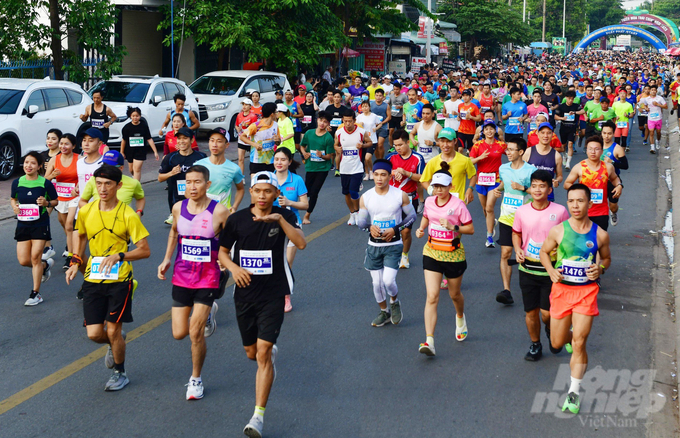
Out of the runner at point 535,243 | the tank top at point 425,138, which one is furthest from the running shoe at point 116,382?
the tank top at point 425,138

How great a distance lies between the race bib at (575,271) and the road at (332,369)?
97 centimetres

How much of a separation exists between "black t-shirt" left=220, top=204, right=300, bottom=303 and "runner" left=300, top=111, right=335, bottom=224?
6363mm

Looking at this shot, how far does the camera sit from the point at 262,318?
553 cm

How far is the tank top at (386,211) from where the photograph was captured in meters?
7.62

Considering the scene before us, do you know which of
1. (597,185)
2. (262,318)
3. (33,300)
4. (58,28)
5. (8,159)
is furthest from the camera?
(58,28)

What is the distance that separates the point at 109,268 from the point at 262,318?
4.38 ft

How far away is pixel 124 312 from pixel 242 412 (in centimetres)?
121

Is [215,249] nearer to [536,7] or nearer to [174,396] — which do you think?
[174,396]

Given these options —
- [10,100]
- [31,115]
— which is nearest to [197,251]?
[31,115]

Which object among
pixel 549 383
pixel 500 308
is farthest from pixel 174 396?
pixel 500 308

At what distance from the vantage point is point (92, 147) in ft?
29.1

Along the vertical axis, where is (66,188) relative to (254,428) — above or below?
above

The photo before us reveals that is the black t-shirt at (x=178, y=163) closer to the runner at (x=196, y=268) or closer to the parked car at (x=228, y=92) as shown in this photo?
the runner at (x=196, y=268)

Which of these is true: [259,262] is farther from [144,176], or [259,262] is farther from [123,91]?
[123,91]
